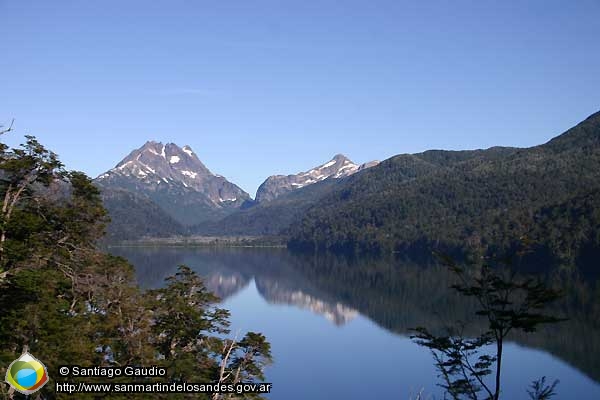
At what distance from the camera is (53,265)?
859 inches

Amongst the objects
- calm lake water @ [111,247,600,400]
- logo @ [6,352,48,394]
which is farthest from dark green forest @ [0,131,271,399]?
calm lake water @ [111,247,600,400]

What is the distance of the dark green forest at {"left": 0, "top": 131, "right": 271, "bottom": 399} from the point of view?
17.6 meters

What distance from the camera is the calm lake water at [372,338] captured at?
122 ft

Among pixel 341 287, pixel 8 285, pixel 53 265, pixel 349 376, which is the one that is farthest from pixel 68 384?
pixel 341 287

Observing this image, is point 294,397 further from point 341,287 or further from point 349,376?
point 341,287

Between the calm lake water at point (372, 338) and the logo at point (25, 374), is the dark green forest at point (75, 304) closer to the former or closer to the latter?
the logo at point (25, 374)

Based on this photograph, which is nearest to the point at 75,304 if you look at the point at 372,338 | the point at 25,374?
the point at 25,374

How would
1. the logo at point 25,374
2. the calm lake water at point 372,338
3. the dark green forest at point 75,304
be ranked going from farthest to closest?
the calm lake water at point 372,338
the dark green forest at point 75,304
the logo at point 25,374

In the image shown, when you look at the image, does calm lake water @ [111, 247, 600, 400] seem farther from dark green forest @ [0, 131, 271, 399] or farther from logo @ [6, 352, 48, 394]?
logo @ [6, 352, 48, 394]

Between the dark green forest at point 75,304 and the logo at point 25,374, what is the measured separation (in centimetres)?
117

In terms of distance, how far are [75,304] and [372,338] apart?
117 ft

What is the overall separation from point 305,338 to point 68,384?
39.3 metres

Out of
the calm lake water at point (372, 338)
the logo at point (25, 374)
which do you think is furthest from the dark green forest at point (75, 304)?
the calm lake water at point (372, 338)

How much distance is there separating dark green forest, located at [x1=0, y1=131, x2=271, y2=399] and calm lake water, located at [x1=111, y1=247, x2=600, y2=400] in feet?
30.4
